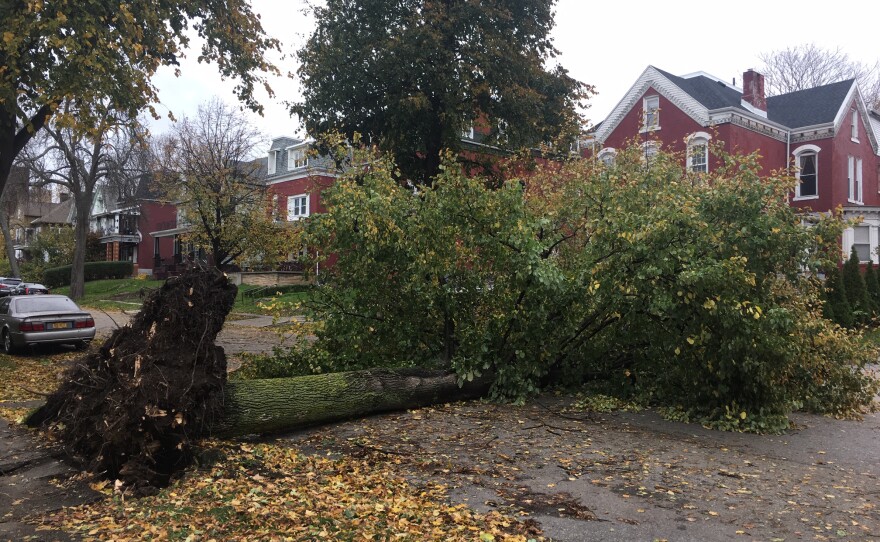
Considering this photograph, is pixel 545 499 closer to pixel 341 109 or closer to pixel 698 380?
pixel 698 380

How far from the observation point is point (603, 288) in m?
8.30

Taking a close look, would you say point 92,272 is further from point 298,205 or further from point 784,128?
point 784,128

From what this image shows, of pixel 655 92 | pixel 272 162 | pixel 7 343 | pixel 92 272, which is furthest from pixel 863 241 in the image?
pixel 92 272

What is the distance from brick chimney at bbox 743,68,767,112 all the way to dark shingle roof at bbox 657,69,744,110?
41 centimetres

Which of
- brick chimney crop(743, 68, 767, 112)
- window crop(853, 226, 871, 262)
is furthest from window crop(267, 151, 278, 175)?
window crop(853, 226, 871, 262)

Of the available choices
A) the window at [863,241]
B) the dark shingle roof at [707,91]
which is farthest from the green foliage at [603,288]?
the window at [863,241]

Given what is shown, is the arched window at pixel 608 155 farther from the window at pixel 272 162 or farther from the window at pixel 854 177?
the window at pixel 272 162

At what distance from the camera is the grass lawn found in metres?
27.8

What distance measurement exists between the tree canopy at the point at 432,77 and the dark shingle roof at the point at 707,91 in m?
9.32

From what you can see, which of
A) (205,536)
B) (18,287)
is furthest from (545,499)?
(18,287)

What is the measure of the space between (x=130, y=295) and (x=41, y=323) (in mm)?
24892

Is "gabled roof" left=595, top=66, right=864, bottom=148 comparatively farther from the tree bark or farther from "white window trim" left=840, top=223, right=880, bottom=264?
the tree bark

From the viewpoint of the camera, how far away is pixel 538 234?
9.50m

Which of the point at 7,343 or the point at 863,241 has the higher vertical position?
the point at 863,241
